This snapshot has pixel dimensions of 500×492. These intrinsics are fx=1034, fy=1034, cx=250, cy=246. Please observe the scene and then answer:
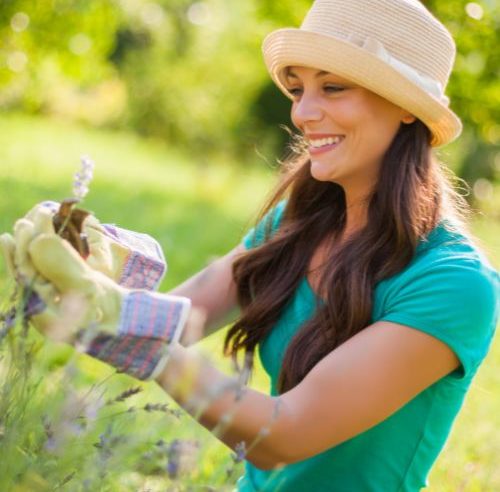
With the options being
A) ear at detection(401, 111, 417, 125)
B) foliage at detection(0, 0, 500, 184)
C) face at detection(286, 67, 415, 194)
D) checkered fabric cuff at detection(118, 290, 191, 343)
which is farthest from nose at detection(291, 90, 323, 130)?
foliage at detection(0, 0, 500, 184)

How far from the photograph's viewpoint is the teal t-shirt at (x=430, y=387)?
2139mm

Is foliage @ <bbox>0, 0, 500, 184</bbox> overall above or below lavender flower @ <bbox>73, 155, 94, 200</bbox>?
below

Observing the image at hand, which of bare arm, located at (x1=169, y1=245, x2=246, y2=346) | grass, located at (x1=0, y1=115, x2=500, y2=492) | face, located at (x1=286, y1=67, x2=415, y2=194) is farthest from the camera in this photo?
grass, located at (x1=0, y1=115, x2=500, y2=492)

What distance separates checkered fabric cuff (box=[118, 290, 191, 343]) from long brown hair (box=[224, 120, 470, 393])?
670 millimetres

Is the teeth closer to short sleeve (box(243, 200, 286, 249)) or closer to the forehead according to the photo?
the forehead

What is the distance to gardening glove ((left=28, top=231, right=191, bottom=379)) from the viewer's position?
1.63m

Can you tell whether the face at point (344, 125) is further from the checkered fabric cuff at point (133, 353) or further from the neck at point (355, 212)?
the checkered fabric cuff at point (133, 353)

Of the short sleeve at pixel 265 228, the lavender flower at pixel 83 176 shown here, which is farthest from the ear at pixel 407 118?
the lavender flower at pixel 83 176

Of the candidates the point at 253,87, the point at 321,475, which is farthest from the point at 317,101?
the point at 253,87

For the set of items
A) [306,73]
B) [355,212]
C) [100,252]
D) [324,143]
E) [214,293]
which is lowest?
[214,293]

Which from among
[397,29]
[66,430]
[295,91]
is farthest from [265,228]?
[66,430]

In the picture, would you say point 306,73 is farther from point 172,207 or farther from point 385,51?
point 172,207

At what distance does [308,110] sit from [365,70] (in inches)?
6.5

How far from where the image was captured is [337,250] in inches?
98.1
